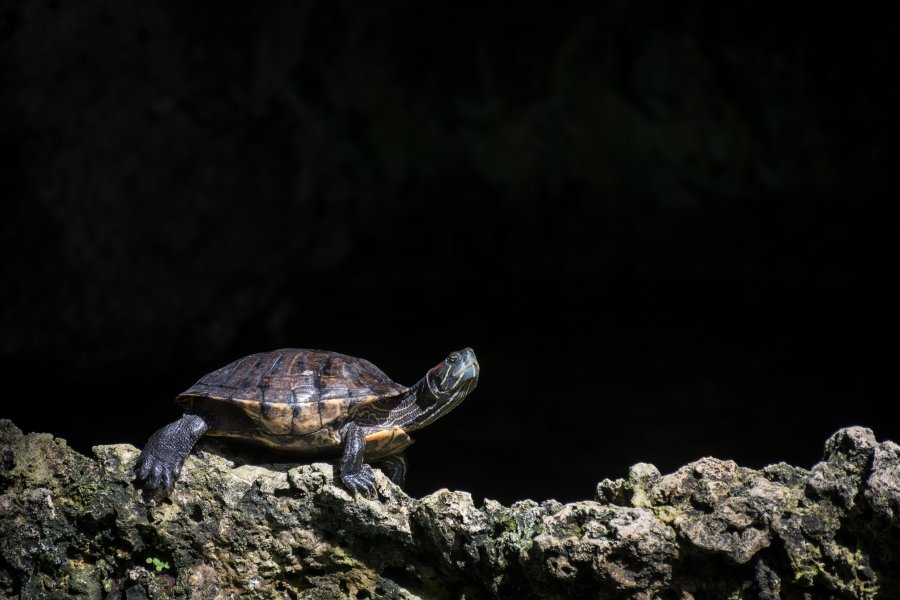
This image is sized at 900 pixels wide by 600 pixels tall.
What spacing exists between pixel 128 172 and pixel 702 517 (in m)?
5.84

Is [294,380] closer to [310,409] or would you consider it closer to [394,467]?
[310,409]

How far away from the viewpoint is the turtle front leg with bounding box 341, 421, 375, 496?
9.48ft

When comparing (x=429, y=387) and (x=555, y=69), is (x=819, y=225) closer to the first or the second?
(x=555, y=69)

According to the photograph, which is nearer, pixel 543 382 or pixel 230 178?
pixel 543 382

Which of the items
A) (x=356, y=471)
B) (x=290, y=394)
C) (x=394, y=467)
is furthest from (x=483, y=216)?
(x=356, y=471)

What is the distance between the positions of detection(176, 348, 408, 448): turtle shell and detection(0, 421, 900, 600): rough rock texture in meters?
0.13

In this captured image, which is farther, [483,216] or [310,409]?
[483,216]

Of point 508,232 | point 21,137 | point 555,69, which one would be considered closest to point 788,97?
point 555,69

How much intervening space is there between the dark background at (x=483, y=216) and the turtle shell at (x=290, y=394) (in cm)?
213

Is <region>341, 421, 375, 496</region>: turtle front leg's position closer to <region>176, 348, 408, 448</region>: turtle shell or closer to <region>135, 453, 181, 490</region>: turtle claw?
<region>176, 348, 408, 448</region>: turtle shell

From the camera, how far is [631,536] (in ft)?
8.67

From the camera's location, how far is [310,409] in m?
3.02

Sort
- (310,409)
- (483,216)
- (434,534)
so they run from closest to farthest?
(434,534)
(310,409)
(483,216)

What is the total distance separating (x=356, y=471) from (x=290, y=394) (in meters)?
0.33
